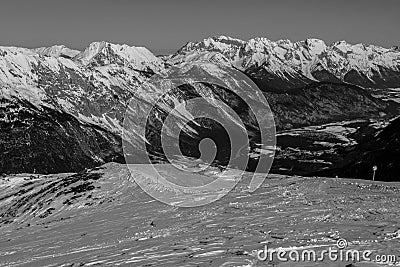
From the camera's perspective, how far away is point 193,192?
60.8 metres

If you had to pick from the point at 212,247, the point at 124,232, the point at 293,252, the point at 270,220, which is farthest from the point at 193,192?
the point at 293,252

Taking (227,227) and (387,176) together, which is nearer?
(227,227)

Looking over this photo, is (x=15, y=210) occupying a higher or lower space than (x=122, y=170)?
lower

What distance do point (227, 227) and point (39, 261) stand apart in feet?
45.5

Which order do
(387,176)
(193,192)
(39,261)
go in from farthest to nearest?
(387,176) → (193,192) → (39,261)

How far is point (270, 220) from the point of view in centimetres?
3728

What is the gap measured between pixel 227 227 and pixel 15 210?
5570 cm

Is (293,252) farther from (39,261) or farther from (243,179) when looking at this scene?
(243,179)

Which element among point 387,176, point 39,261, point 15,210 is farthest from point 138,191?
point 387,176

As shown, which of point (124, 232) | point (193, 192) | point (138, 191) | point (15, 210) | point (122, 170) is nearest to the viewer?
point (124, 232)

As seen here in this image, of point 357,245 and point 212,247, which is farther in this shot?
point 212,247

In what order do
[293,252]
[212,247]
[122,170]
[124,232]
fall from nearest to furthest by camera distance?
[293,252] < [212,247] < [124,232] < [122,170]

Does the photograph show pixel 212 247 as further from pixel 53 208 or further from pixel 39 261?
pixel 53 208

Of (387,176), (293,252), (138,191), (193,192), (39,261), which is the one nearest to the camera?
(293,252)
